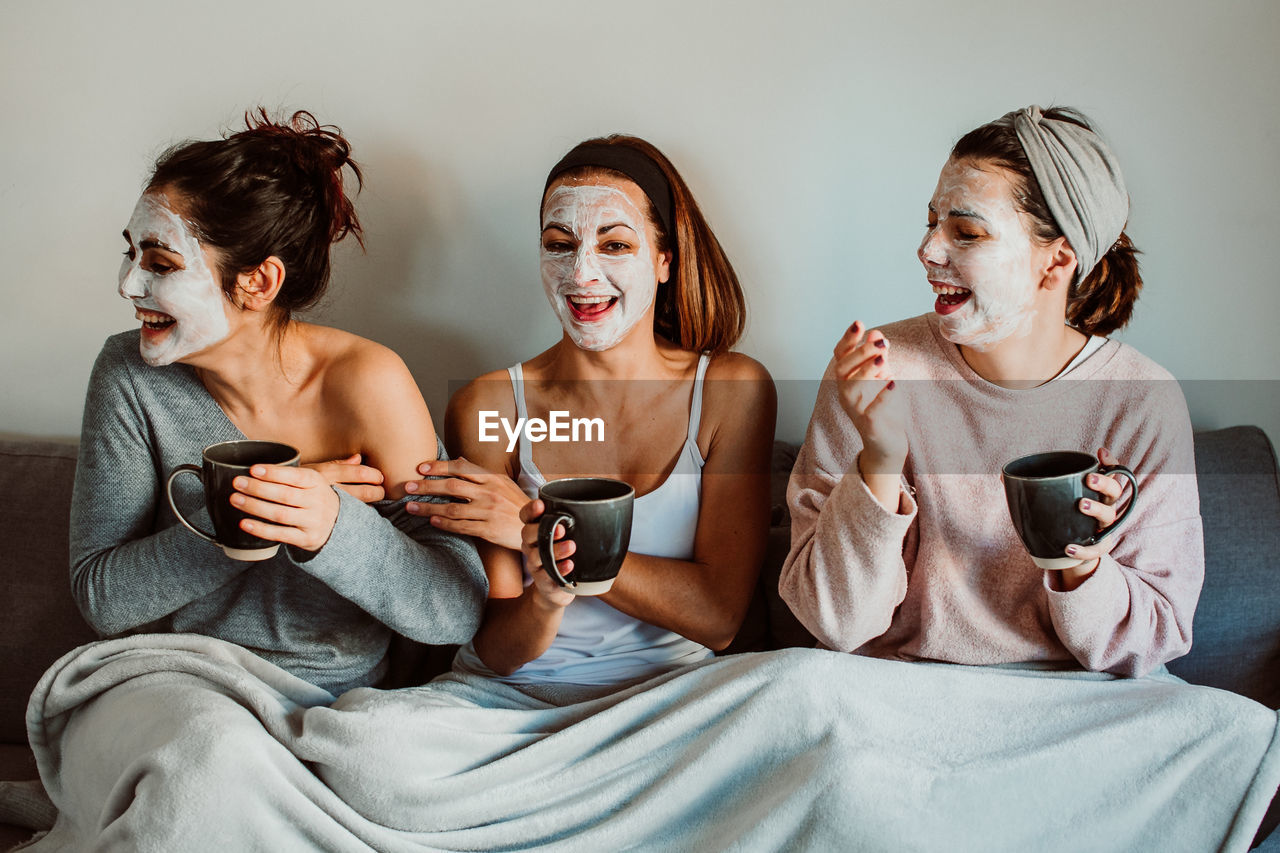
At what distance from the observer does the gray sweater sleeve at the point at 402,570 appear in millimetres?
1247

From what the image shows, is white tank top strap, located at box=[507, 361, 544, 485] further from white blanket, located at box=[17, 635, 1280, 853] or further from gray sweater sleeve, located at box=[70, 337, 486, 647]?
white blanket, located at box=[17, 635, 1280, 853]

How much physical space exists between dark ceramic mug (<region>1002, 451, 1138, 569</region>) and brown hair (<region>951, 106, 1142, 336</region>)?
30 centimetres

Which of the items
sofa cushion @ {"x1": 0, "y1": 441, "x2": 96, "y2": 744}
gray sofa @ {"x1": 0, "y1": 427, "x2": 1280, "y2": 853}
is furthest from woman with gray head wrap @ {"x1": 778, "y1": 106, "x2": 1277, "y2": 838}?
sofa cushion @ {"x1": 0, "y1": 441, "x2": 96, "y2": 744}

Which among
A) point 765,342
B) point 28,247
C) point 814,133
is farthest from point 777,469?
point 28,247

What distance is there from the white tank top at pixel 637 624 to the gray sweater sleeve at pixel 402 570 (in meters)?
0.11

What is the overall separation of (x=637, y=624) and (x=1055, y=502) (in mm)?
597

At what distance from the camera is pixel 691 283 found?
4.95ft

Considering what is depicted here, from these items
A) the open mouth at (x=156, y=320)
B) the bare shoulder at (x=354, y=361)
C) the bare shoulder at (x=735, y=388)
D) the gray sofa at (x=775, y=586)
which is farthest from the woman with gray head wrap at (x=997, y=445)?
the open mouth at (x=156, y=320)

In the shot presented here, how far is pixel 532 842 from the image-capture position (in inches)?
45.5

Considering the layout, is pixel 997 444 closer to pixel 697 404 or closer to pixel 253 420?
pixel 697 404

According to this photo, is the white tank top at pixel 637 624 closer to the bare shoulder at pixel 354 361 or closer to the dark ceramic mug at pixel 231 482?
the bare shoulder at pixel 354 361

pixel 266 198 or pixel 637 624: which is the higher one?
pixel 266 198

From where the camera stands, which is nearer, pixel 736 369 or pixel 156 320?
pixel 156 320

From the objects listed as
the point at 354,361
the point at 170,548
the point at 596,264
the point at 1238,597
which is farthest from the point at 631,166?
the point at 1238,597
